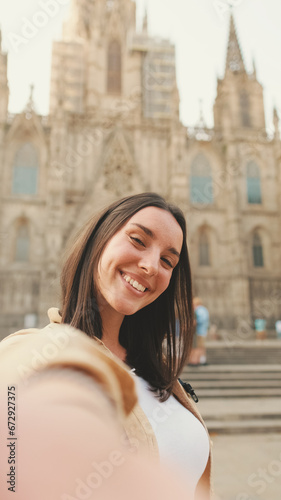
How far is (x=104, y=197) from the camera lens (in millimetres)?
20094

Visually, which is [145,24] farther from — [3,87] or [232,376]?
[232,376]

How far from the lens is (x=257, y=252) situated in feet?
72.8

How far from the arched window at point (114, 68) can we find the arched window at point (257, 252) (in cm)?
1572

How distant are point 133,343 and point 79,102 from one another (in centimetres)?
2827

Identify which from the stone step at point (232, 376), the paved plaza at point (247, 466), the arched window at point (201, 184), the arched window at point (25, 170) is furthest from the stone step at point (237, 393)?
the arched window at point (25, 170)

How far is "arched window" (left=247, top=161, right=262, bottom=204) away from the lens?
75.5 ft

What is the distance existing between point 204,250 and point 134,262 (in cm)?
2112

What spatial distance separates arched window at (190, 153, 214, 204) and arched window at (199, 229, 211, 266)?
234 centimetres

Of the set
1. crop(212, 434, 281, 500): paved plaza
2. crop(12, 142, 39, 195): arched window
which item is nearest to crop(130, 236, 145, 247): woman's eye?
crop(212, 434, 281, 500): paved plaza

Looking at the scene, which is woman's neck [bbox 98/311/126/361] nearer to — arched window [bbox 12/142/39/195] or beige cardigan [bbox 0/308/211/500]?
beige cardigan [bbox 0/308/211/500]

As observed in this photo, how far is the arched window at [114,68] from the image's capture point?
90.1ft

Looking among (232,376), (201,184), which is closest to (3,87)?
(201,184)

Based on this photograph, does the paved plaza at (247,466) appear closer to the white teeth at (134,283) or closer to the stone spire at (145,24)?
the white teeth at (134,283)

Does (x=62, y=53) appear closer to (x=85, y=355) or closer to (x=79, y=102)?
(x=79, y=102)
